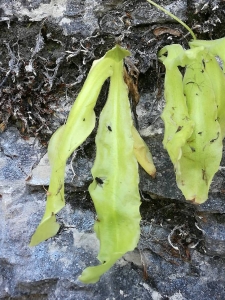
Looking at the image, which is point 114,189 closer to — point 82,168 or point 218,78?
point 82,168

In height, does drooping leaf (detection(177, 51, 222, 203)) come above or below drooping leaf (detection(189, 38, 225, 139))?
below

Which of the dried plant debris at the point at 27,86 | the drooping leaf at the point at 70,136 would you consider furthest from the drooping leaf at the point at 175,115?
the dried plant debris at the point at 27,86

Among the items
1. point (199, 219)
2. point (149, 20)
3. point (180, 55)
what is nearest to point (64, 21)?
point (149, 20)

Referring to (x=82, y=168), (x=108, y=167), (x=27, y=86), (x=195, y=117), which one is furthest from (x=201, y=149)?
(x=27, y=86)

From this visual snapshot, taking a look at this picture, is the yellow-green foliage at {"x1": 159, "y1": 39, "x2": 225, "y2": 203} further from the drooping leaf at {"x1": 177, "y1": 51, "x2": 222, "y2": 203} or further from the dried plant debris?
the dried plant debris

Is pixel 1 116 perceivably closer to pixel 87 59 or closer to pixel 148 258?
pixel 87 59

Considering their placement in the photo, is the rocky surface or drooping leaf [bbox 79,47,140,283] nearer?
drooping leaf [bbox 79,47,140,283]

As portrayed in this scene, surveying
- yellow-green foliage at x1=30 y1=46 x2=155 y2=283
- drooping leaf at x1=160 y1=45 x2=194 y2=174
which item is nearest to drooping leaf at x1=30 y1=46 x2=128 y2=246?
yellow-green foliage at x1=30 y1=46 x2=155 y2=283
